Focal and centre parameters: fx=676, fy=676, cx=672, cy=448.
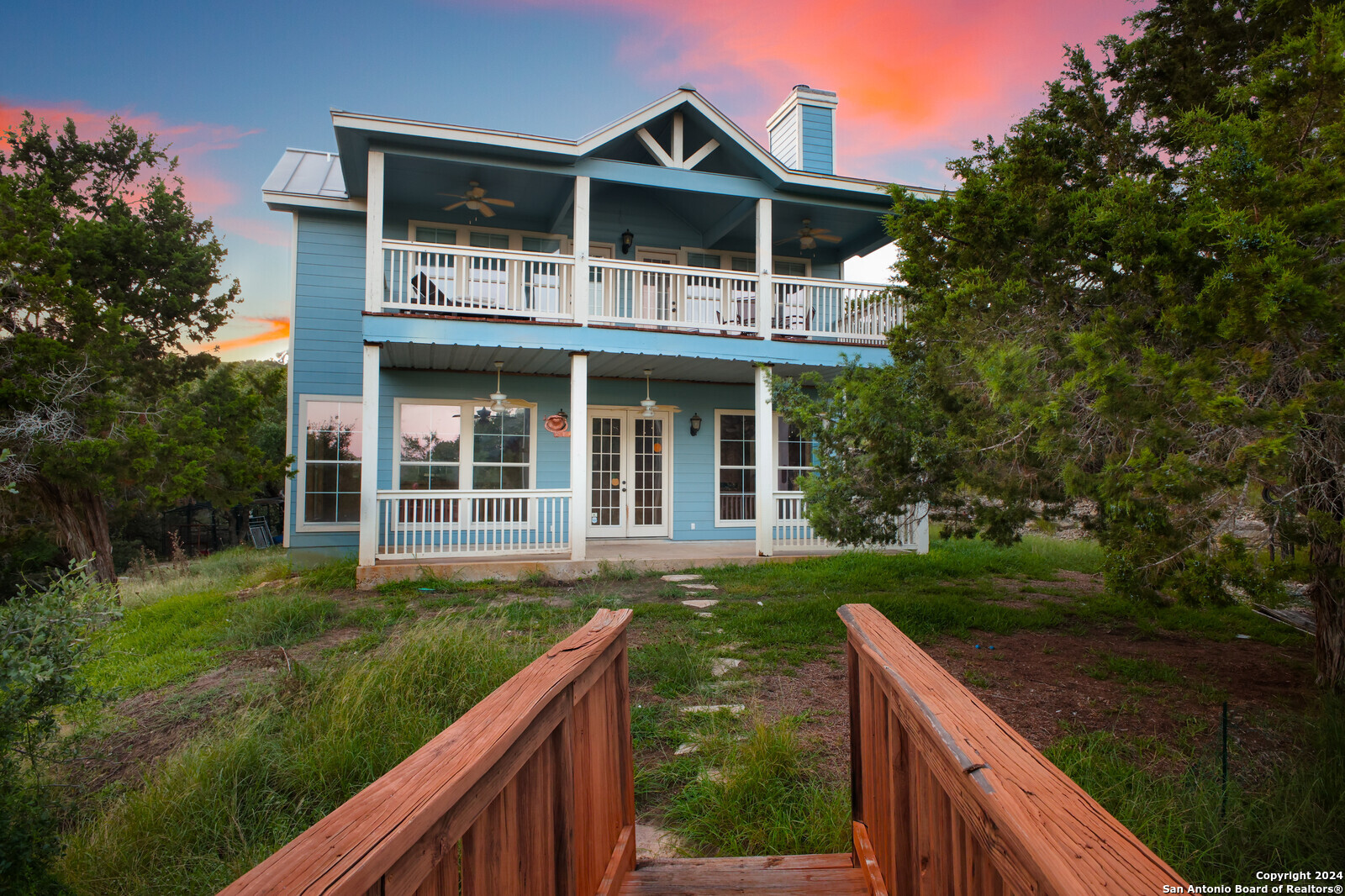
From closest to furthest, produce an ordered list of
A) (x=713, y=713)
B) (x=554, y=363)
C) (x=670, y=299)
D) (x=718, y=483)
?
(x=713, y=713), (x=670, y=299), (x=554, y=363), (x=718, y=483)

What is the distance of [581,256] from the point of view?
30.1ft

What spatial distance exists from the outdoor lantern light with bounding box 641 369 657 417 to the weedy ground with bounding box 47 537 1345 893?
3.43 metres

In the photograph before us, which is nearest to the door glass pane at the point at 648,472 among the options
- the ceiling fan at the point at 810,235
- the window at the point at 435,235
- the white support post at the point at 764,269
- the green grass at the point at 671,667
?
the white support post at the point at 764,269

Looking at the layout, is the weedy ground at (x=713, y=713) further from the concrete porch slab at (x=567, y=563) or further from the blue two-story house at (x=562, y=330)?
the blue two-story house at (x=562, y=330)

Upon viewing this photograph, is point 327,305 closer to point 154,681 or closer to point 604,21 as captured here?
point 154,681

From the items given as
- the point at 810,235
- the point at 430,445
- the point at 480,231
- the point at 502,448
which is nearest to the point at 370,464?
the point at 430,445

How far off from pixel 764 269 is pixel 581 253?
2.71 meters

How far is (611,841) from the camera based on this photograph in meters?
2.29

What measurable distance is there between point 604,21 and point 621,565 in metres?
11.0

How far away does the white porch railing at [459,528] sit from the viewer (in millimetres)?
8852

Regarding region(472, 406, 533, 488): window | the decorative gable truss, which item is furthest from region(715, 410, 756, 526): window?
the decorative gable truss

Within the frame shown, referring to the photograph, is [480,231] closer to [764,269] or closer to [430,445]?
[430,445]

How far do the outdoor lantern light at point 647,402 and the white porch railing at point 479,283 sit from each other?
1.81m

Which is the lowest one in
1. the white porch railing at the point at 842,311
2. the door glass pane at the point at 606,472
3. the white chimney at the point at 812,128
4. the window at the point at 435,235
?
the door glass pane at the point at 606,472
